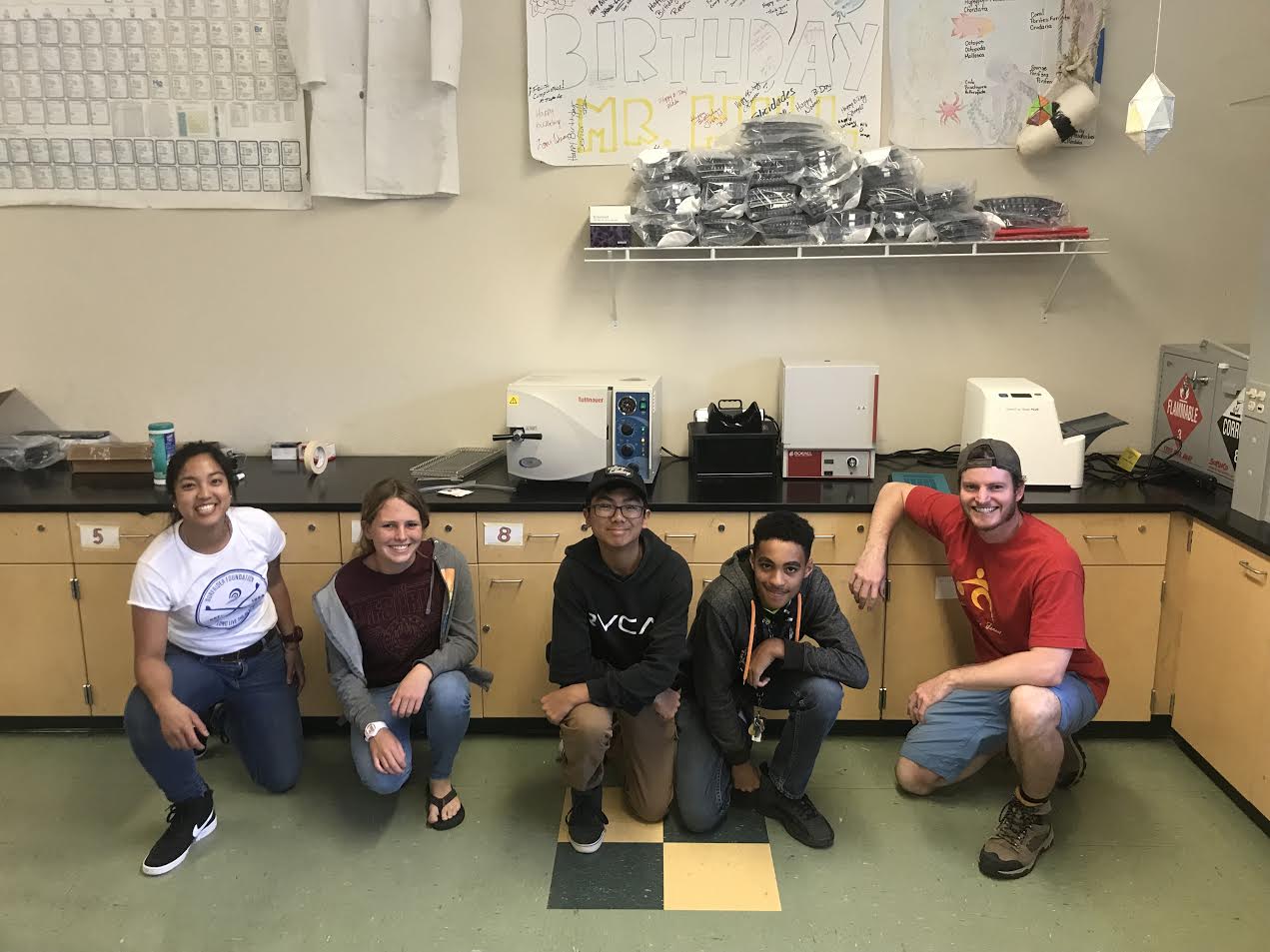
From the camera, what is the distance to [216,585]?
94.6 inches

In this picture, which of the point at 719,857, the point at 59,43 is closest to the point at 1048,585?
the point at 719,857

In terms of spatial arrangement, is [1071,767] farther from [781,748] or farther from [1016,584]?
[781,748]

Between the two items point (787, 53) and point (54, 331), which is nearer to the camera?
point (787, 53)

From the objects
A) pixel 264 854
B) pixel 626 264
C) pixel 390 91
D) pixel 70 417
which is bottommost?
pixel 264 854

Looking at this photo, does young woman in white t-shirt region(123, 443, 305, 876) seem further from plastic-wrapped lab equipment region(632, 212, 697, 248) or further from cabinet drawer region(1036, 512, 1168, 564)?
cabinet drawer region(1036, 512, 1168, 564)

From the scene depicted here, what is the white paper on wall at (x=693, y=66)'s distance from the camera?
295 cm

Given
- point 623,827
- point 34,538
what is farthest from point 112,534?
point 623,827

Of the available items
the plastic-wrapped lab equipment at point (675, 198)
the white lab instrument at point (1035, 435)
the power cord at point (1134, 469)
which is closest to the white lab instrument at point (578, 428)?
the plastic-wrapped lab equipment at point (675, 198)

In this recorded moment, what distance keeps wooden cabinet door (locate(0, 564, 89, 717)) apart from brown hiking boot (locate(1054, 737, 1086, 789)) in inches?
108

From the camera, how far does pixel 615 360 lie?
10.5 ft

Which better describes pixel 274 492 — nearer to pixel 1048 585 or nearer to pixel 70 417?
pixel 70 417

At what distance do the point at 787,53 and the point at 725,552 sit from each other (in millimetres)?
1524

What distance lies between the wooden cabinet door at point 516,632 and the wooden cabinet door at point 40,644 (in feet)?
3.91

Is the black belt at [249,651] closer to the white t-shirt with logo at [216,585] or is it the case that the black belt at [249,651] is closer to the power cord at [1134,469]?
the white t-shirt with logo at [216,585]
